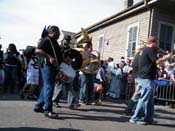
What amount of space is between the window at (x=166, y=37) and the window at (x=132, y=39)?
1577 millimetres

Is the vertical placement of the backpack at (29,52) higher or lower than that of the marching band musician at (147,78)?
higher

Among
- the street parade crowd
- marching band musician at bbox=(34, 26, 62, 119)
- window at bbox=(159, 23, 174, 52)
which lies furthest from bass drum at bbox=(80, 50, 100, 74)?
window at bbox=(159, 23, 174, 52)

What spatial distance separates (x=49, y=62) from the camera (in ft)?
24.9

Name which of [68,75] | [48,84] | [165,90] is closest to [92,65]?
[68,75]

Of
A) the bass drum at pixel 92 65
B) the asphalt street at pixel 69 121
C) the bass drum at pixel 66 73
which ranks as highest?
the bass drum at pixel 92 65

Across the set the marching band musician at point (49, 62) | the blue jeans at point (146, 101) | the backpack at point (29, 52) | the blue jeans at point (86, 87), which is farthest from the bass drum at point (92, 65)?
the blue jeans at point (146, 101)

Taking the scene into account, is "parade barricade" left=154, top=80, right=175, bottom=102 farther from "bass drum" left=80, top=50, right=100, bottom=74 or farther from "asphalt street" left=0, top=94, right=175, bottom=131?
"asphalt street" left=0, top=94, right=175, bottom=131

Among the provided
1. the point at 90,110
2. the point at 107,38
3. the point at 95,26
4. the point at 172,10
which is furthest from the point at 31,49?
the point at 95,26

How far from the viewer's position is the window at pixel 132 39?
18.6m

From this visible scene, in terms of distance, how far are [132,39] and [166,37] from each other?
2.17 metres

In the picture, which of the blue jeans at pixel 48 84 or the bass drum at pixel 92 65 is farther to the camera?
the bass drum at pixel 92 65

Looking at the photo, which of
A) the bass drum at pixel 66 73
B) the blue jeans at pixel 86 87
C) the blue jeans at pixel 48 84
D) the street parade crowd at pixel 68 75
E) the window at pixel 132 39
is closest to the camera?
the blue jeans at pixel 48 84

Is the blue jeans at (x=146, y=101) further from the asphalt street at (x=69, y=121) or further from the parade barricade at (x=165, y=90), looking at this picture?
the parade barricade at (x=165, y=90)

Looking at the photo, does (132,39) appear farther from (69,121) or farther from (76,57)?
(69,121)
